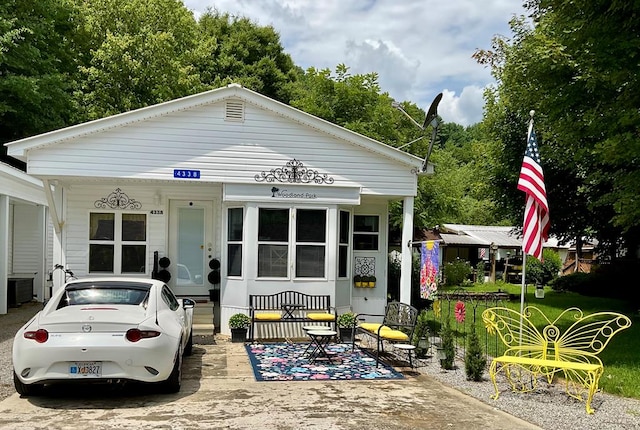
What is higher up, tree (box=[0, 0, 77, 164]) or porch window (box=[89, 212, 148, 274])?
tree (box=[0, 0, 77, 164])

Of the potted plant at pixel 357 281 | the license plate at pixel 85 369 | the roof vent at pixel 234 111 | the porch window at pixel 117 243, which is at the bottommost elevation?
the license plate at pixel 85 369

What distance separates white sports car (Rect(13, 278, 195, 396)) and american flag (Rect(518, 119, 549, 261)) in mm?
5251

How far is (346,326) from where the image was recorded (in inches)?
448

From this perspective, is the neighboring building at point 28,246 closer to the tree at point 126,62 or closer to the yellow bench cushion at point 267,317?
the tree at point 126,62

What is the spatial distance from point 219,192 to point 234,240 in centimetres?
166

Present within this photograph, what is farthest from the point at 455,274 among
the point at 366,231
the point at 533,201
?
the point at 533,201

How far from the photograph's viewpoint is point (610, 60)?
998 centimetres

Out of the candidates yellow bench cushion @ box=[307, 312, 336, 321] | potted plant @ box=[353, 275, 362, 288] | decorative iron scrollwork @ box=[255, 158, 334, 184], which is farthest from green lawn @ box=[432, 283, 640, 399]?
decorative iron scrollwork @ box=[255, 158, 334, 184]

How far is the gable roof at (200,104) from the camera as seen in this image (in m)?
10.5

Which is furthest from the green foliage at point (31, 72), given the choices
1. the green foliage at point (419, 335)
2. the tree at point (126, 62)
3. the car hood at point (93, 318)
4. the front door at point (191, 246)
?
the green foliage at point (419, 335)

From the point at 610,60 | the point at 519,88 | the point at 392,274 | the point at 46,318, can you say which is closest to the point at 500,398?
the point at 46,318

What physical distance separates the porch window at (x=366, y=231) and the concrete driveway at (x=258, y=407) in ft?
19.1

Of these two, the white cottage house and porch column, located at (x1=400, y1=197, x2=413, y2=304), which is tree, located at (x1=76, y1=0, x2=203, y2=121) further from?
porch column, located at (x1=400, y1=197, x2=413, y2=304)

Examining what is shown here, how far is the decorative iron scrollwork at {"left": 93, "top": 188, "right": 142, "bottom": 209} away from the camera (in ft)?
41.0
